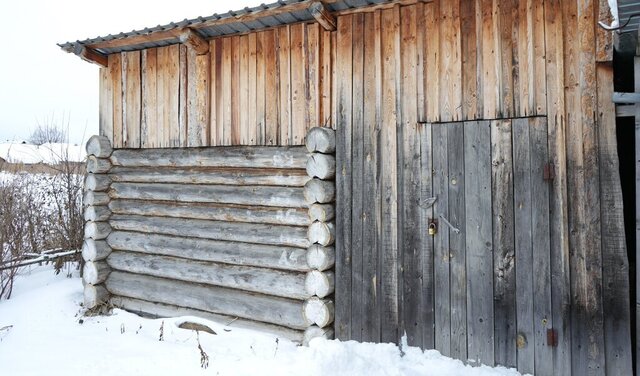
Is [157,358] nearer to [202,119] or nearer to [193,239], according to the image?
[193,239]

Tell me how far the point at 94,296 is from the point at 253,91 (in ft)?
12.9

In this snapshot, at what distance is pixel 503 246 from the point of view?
168 inches

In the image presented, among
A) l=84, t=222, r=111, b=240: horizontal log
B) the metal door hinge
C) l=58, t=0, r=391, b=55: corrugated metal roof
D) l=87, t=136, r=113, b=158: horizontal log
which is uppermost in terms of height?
l=58, t=0, r=391, b=55: corrugated metal roof

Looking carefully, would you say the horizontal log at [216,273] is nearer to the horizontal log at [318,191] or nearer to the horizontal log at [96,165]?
the horizontal log at [318,191]

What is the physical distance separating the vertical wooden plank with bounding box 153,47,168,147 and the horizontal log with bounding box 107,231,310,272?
1.42 metres

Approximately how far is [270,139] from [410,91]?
1.83 m

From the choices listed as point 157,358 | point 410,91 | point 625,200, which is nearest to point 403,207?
point 410,91

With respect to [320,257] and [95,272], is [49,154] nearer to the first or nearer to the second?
[95,272]

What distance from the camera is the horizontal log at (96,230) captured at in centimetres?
664

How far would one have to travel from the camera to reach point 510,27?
167 inches

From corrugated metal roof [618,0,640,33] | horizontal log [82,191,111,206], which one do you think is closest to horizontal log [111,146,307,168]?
horizontal log [82,191,111,206]

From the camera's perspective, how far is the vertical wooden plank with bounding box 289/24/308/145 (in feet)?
17.5

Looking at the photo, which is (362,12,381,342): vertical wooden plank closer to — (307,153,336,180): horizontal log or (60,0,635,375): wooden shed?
(60,0,635,375): wooden shed

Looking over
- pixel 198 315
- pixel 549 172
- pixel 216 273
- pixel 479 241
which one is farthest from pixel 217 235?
pixel 549 172
